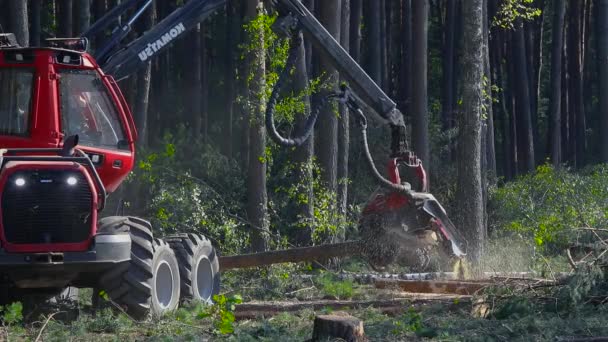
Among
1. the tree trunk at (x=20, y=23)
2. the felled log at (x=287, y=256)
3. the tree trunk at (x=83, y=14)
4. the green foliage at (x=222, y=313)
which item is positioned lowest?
the green foliage at (x=222, y=313)

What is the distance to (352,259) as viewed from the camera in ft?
69.1

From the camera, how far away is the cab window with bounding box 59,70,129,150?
12281 millimetres

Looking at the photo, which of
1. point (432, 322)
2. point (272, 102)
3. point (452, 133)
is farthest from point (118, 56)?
point (452, 133)

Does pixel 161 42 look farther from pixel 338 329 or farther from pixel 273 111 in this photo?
pixel 338 329

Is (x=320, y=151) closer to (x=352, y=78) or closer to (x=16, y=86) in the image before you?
(x=352, y=78)

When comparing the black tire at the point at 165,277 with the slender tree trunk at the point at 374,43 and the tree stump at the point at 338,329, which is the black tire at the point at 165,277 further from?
the slender tree trunk at the point at 374,43

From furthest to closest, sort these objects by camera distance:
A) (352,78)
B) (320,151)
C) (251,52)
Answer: (320,151) → (251,52) → (352,78)

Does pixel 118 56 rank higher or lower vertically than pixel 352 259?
higher

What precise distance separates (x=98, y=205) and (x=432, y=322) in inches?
149

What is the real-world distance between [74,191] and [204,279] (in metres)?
3.14

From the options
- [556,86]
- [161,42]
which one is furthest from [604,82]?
[161,42]

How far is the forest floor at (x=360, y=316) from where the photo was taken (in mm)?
10859

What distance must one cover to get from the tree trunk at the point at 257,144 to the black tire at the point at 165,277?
23.6ft

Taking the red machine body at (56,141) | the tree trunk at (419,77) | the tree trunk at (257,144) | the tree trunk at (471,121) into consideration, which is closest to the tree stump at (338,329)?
the red machine body at (56,141)
